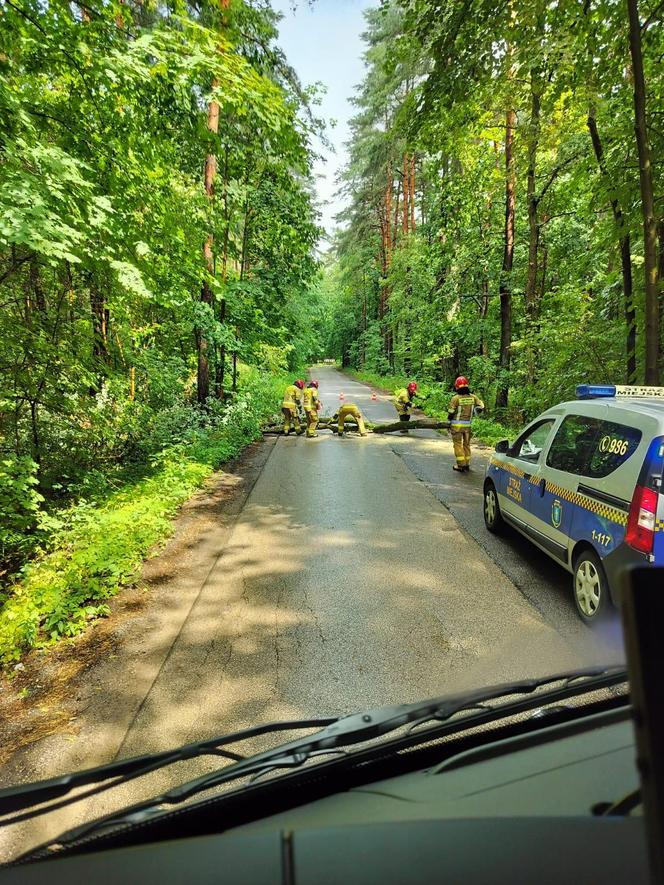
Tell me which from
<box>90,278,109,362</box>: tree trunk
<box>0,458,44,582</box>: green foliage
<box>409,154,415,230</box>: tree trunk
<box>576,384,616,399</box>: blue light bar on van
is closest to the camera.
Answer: <box>576,384,616,399</box>: blue light bar on van

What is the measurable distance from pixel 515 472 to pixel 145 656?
14.4 feet

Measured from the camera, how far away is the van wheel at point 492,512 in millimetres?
6234

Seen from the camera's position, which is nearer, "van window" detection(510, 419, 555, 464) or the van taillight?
the van taillight

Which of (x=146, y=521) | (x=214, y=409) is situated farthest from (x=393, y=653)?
(x=214, y=409)

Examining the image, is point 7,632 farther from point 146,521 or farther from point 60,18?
point 60,18

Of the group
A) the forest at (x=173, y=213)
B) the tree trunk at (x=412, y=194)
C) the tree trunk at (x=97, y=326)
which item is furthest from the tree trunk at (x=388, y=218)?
the tree trunk at (x=97, y=326)

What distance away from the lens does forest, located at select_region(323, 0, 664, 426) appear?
574 cm

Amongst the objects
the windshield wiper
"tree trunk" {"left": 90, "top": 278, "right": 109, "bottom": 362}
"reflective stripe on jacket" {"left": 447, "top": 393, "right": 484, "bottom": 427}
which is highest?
"tree trunk" {"left": 90, "top": 278, "right": 109, "bottom": 362}

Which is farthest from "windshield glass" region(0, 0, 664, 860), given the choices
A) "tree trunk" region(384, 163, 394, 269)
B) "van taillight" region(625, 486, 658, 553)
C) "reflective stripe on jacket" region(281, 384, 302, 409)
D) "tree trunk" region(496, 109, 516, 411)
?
"tree trunk" region(384, 163, 394, 269)

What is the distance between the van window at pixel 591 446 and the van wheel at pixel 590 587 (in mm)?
736

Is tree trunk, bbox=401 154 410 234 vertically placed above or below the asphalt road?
above

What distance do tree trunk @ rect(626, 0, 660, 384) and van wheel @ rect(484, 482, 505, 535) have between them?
2.58 metres

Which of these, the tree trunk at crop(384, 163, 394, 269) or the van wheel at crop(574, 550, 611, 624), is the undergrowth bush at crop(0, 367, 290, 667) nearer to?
the van wheel at crop(574, 550, 611, 624)

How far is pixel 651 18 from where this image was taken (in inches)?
224
